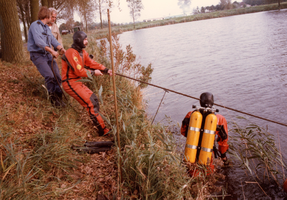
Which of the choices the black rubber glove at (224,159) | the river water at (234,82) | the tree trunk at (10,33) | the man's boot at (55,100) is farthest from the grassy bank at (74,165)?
the tree trunk at (10,33)

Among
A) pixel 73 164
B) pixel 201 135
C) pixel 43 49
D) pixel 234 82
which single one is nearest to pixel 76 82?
pixel 43 49

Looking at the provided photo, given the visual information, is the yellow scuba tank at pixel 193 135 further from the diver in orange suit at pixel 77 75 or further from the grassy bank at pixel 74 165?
the diver in orange suit at pixel 77 75

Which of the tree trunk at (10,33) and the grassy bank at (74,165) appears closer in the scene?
the grassy bank at (74,165)

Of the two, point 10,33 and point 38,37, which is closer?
point 38,37

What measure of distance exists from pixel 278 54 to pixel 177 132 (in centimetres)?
1066

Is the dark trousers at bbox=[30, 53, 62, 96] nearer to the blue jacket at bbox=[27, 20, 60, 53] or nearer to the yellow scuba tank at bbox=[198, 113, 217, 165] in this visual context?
the blue jacket at bbox=[27, 20, 60, 53]

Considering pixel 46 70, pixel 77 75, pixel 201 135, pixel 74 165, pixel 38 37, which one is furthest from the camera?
pixel 46 70

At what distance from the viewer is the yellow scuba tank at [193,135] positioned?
3.44 m

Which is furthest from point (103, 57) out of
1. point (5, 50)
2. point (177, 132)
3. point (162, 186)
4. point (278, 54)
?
point (278, 54)

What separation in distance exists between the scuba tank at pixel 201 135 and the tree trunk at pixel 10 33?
6.35 meters

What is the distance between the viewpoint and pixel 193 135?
347cm

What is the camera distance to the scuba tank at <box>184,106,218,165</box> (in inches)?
133

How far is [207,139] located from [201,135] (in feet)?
0.51

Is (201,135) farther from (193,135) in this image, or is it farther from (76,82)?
(76,82)
